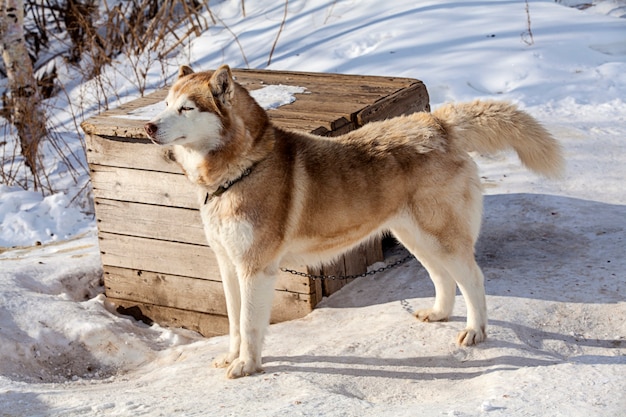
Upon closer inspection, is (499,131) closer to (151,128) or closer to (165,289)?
(151,128)

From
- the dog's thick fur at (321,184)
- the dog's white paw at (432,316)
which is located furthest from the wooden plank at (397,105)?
the dog's white paw at (432,316)

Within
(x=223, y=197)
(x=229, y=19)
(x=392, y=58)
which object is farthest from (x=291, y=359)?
(x=229, y=19)

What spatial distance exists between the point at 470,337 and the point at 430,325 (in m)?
0.29

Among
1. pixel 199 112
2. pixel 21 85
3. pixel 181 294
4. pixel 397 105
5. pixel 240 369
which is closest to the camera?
pixel 199 112

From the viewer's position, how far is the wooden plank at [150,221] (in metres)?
4.78

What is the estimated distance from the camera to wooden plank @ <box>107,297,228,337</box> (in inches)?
196

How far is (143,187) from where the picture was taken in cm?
486

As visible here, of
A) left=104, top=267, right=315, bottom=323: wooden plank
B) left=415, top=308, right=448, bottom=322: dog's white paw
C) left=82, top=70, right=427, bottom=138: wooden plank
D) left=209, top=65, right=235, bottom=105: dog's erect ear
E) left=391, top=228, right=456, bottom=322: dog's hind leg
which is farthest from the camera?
left=82, top=70, right=427, bottom=138: wooden plank

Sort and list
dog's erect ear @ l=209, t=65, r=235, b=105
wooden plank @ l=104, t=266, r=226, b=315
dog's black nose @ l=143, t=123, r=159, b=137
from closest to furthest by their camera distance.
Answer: dog's black nose @ l=143, t=123, r=159, b=137, dog's erect ear @ l=209, t=65, r=235, b=105, wooden plank @ l=104, t=266, r=226, b=315

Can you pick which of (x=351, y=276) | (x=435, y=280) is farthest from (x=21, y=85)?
(x=435, y=280)

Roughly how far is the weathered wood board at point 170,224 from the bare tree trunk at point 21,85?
2.97 meters

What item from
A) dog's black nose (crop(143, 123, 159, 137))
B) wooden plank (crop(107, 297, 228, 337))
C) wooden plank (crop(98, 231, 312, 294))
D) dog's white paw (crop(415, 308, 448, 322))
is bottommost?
wooden plank (crop(107, 297, 228, 337))

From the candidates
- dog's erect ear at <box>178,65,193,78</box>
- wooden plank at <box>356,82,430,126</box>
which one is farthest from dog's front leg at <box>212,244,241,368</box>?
wooden plank at <box>356,82,430,126</box>

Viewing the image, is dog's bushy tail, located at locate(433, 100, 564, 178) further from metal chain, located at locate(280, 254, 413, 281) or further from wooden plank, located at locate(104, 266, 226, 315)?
wooden plank, located at locate(104, 266, 226, 315)
